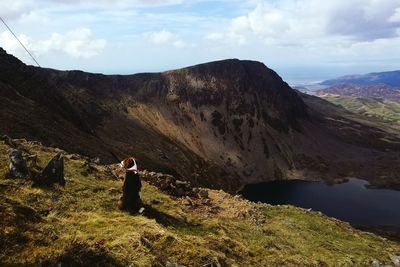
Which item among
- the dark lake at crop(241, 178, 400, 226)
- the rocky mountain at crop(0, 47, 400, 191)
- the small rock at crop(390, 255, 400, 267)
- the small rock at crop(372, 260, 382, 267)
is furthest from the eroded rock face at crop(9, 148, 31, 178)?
the dark lake at crop(241, 178, 400, 226)

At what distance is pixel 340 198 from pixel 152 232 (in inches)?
4651

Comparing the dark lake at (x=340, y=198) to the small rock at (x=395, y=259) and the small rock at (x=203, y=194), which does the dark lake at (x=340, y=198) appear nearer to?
the small rock at (x=395, y=259)

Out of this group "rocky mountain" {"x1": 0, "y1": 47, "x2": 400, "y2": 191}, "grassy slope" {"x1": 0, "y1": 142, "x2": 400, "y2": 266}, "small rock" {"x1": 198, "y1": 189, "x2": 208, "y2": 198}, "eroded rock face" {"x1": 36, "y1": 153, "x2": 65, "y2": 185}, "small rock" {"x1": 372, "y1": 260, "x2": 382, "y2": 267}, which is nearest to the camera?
"grassy slope" {"x1": 0, "y1": 142, "x2": 400, "y2": 266}

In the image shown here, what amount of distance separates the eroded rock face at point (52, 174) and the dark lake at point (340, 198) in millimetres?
94292

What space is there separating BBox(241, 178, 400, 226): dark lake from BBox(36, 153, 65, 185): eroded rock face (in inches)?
3712

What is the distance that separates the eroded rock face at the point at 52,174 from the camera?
23.5m

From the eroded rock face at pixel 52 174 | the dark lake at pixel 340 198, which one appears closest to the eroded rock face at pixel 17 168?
the eroded rock face at pixel 52 174

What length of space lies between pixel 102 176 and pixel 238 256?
1233 cm

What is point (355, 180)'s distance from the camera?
146500 mm

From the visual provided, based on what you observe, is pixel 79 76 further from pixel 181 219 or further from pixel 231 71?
pixel 181 219

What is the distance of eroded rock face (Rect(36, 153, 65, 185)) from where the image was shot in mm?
23462

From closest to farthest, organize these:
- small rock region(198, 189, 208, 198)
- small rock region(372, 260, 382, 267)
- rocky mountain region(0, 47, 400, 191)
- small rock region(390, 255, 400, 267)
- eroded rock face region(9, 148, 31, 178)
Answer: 1. eroded rock face region(9, 148, 31, 178)
2. small rock region(372, 260, 382, 267)
3. small rock region(390, 255, 400, 267)
4. small rock region(198, 189, 208, 198)
5. rocky mountain region(0, 47, 400, 191)

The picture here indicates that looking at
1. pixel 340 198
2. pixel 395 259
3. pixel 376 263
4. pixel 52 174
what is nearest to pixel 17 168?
pixel 52 174

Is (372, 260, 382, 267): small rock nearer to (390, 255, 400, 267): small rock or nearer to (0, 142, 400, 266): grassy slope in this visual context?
(0, 142, 400, 266): grassy slope
